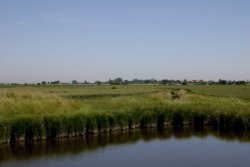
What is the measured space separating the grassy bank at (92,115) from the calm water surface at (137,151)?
1.19 meters

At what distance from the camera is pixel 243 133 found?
39.0 meters

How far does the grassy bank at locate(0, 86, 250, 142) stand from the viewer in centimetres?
3288

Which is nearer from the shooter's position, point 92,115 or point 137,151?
point 137,151

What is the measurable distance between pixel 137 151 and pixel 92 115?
23.3 ft

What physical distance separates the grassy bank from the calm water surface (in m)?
1.19

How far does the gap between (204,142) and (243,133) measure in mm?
5318

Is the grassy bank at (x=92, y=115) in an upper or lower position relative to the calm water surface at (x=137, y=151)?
upper

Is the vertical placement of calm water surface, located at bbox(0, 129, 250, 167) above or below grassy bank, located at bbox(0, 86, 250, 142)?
below

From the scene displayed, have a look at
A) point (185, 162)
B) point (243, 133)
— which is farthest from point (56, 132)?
point (243, 133)

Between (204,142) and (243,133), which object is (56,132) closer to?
(204,142)

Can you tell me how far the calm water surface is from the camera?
88.3 feet

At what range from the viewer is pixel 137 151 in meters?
31.4

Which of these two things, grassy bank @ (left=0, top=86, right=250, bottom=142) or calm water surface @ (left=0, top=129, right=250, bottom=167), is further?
grassy bank @ (left=0, top=86, right=250, bottom=142)

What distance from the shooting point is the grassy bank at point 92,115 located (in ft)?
108
